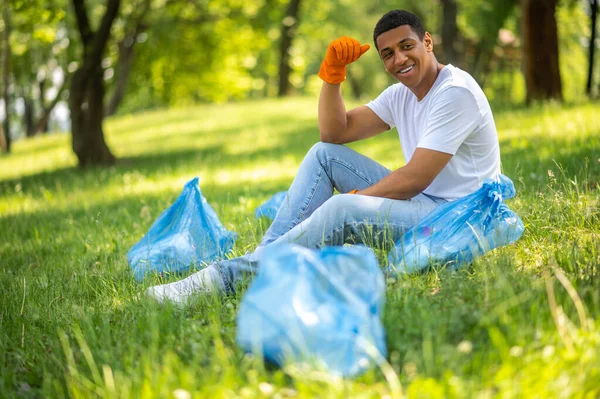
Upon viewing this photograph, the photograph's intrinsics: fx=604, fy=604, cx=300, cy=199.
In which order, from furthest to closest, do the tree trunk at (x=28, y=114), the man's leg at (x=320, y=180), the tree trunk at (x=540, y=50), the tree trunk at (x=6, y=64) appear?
the tree trunk at (x=28, y=114)
the tree trunk at (x=6, y=64)
the tree trunk at (x=540, y=50)
the man's leg at (x=320, y=180)

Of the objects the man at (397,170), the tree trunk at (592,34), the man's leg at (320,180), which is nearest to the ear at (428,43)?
the man at (397,170)

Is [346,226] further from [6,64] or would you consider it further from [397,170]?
[6,64]

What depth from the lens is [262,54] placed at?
2638 cm

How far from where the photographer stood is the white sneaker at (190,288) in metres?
2.97

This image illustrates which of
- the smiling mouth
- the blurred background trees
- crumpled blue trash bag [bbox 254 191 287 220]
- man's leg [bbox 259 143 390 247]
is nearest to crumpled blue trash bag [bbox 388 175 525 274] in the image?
man's leg [bbox 259 143 390 247]

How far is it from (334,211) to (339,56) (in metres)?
1.09

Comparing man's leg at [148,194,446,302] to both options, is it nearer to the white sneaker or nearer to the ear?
the white sneaker

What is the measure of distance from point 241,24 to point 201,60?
4514mm

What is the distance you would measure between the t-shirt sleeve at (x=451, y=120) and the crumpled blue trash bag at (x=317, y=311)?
1.09 metres

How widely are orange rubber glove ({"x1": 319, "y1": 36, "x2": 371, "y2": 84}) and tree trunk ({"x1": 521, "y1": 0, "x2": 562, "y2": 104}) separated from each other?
8173mm

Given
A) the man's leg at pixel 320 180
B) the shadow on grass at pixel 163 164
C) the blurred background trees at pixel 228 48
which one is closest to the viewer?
the man's leg at pixel 320 180

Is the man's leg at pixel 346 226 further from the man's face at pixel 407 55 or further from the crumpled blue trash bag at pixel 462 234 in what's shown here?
the man's face at pixel 407 55

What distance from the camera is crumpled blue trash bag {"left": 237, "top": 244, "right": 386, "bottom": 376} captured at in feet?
6.72

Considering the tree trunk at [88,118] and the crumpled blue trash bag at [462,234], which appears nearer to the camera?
the crumpled blue trash bag at [462,234]
